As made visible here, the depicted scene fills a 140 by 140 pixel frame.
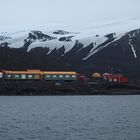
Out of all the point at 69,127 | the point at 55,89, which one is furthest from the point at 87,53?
the point at 69,127

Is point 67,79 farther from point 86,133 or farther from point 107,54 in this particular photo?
point 86,133

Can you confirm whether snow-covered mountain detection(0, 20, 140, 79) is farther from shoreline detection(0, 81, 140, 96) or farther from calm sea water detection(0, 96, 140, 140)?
calm sea water detection(0, 96, 140, 140)

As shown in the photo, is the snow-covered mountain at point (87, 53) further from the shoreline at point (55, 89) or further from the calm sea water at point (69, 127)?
the calm sea water at point (69, 127)

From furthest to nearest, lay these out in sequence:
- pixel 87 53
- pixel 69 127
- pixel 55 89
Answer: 1. pixel 87 53
2. pixel 55 89
3. pixel 69 127

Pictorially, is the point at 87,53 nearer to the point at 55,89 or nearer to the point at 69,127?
the point at 55,89

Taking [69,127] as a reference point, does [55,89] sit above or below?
above

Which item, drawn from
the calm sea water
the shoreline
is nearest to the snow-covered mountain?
the shoreline

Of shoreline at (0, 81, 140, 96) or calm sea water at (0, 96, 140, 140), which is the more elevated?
shoreline at (0, 81, 140, 96)

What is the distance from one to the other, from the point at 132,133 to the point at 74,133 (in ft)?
14.3

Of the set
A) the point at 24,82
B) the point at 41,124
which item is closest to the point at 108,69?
the point at 24,82

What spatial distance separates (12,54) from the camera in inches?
5290

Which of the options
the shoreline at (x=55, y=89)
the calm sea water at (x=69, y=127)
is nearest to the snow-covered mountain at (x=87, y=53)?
the shoreline at (x=55, y=89)

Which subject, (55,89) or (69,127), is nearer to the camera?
(69,127)

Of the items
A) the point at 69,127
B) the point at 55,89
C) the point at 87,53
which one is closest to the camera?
the point at 69,127
